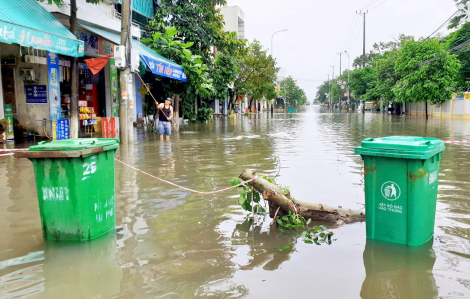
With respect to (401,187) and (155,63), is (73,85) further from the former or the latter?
(401,187)

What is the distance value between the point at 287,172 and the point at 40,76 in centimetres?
1053

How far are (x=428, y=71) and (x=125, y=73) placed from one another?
93.3 ft

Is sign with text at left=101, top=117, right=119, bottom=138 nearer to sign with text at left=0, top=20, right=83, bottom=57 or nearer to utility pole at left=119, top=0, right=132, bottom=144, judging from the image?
utility pole at left=119, top=0, right=132, bottom=144

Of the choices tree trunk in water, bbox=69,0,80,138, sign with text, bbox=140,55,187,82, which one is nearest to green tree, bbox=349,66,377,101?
sign with text, bbox=140,55,187,82

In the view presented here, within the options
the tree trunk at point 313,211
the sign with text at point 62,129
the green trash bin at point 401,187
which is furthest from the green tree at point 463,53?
the green trash bin at point 401,187

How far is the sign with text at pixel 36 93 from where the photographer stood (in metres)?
14.7

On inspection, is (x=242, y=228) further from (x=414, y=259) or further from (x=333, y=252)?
(x=414, y=259)

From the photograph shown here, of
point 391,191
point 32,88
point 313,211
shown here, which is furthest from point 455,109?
point 391,191

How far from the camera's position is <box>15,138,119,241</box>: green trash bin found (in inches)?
158

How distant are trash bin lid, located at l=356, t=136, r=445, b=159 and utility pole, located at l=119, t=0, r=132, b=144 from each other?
1002cm

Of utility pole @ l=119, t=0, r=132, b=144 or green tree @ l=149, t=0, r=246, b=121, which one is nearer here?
utility pole @ l=119, t=0, r=132, b=144

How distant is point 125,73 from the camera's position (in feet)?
42.0

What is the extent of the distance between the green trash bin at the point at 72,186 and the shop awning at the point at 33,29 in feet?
23.0

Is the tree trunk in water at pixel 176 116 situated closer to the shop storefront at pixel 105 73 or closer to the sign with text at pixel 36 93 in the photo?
the shop storefront at pixel 105 73
